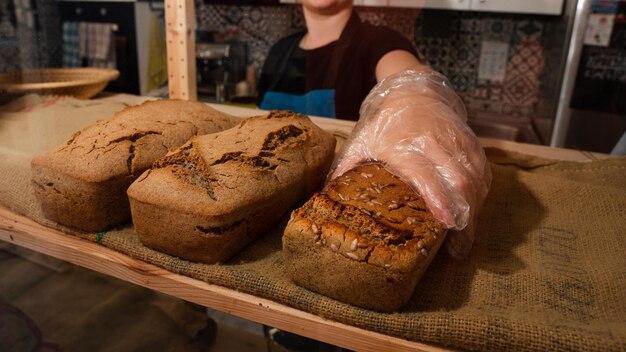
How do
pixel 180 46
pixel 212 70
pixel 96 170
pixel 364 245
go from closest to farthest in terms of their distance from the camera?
pixel 364 245, pixel 96 170, pixel 180 46, pixel 212 70

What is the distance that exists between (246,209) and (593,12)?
221 centimetres

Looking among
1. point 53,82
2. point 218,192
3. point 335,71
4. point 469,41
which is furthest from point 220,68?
point 218,192

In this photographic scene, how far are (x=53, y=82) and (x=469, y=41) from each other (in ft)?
7.65

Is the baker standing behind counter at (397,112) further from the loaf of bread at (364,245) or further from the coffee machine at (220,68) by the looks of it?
the coffee machine at (220,68)

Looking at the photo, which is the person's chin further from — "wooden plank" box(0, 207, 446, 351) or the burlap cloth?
"wooden plank" box(0, 207, 446, 351)

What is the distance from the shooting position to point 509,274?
834 mm

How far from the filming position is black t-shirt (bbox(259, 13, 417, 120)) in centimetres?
173

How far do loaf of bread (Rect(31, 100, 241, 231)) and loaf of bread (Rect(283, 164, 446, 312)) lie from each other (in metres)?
0.40

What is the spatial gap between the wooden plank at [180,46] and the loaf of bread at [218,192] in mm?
681

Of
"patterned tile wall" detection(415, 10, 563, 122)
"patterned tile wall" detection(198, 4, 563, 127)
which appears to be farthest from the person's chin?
"patterned tile wall" detection(415, 10, 563, 122)

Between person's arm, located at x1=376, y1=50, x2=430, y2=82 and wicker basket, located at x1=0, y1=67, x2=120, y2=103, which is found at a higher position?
person's arm, located at x1=376, y1=50, x2=430, y2=82

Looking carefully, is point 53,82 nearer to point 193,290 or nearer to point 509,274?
point 193,290

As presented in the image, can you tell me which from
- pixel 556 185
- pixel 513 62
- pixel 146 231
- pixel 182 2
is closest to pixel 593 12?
pixel 513 62

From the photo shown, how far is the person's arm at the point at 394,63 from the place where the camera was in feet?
5.15
